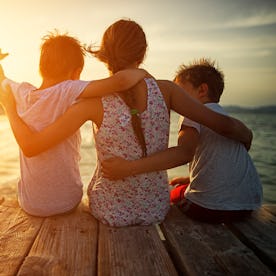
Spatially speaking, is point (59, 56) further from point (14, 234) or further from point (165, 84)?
point (14, 234)

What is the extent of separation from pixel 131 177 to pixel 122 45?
0.95 metres

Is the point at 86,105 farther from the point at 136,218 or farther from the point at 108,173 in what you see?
the point at 136,218

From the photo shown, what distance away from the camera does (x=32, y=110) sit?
2793 millimetres

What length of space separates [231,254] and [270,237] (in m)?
0.52

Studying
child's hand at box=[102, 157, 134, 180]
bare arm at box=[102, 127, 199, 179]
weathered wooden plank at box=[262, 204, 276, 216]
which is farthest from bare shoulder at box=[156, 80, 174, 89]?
weathered wooden plank at box=[262, 204, 276, 216]

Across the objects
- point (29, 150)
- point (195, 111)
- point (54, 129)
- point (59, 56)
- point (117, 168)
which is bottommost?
point (117, 168)

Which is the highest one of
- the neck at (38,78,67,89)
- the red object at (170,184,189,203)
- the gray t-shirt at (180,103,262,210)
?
the neck at (38,78,67,89)

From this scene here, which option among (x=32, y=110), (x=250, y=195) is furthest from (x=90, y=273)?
(x=250, y=195)

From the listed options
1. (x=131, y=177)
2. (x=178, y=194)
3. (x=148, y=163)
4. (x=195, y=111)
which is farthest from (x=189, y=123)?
(x=178, y=194)

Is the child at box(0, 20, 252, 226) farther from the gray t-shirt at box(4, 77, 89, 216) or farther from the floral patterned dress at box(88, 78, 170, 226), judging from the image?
the gray t-shirt at box(4, 77, 89, 216)

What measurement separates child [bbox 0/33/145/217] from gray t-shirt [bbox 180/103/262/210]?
0.94 metres

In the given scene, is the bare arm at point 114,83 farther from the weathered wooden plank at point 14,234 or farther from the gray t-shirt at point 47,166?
the weathered wooden plank at point 14,234

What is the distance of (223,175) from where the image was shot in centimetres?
302

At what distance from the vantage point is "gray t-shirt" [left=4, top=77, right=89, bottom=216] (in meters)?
2.80
